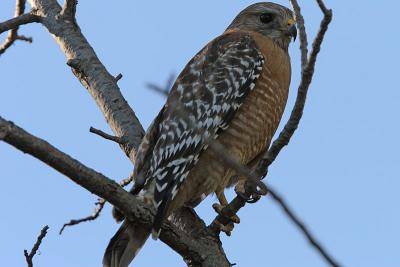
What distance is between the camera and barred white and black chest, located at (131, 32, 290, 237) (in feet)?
20.3

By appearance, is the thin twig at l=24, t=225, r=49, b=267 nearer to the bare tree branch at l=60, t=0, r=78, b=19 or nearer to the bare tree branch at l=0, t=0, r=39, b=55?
the bare tree branch at l=0, t=0, r=39, b=55

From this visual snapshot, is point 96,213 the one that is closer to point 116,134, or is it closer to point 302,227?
point 116,134

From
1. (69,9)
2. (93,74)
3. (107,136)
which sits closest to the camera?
(107,136)

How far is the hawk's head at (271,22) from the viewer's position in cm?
786

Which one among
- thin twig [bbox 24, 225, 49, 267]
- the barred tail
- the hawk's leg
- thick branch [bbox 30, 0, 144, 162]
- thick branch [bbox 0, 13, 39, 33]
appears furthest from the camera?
thick branch [bbox 30, 0, 144, 162]

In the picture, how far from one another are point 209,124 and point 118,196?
2.14 meters

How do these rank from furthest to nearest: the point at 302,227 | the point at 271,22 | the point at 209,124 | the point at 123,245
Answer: the point at 271,22 → the point at 209,124 → the point at 123,245 → the point at 302,227

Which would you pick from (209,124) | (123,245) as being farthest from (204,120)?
(123,245)

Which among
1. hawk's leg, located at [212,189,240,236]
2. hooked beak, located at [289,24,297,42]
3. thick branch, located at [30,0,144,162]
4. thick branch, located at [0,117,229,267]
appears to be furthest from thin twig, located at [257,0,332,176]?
hooked beak, located at [289,24,297,42]

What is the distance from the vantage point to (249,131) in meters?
6.61

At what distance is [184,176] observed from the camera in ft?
20.1

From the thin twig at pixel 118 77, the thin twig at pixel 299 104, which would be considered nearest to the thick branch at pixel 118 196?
the thin twig at pixel 299 104

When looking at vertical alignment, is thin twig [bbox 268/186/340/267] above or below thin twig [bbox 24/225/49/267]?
below

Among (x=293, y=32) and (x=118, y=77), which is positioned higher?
(x=293, y=32)
